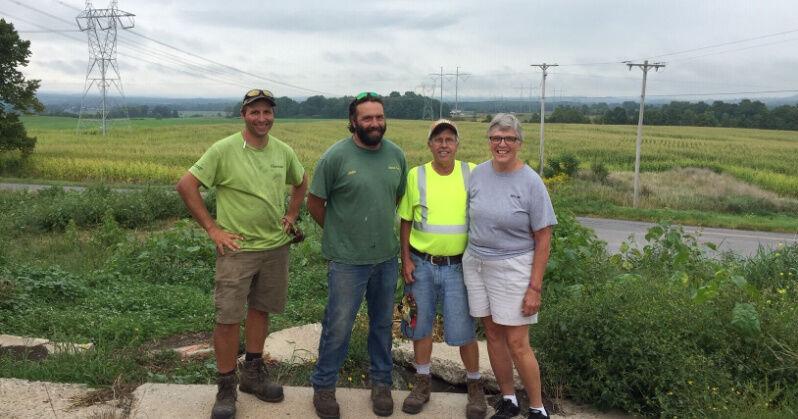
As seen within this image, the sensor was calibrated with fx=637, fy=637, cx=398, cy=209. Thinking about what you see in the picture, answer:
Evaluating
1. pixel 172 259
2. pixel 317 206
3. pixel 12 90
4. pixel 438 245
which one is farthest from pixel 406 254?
pixel 12 90

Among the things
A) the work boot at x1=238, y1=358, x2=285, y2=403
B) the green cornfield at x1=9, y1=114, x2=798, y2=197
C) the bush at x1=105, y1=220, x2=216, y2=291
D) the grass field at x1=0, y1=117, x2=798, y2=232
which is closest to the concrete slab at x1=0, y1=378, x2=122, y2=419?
the work boot at x1=238, y1=358, x2=285, y2=403

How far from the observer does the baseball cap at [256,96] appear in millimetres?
3523

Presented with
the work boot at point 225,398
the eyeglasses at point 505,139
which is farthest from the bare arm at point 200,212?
the eyeglasses at point 505,139

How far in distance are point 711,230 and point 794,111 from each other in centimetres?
5891

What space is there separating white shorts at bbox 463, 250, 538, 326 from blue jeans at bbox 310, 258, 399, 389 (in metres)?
0.51

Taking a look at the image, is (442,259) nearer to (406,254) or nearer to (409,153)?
(406,254)

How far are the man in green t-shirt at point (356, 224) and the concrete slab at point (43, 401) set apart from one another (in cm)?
127

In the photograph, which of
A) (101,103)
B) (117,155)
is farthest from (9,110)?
(101,103)

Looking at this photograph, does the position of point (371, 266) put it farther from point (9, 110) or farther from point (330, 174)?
point (9, 110)

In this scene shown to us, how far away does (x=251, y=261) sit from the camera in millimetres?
3596

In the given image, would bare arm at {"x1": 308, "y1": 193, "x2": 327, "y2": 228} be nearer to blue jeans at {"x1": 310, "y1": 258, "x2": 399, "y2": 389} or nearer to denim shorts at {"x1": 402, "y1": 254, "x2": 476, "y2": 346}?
blue jeans at {"x1": 310, "y1": 258, "x2": 399, "y2": 389}

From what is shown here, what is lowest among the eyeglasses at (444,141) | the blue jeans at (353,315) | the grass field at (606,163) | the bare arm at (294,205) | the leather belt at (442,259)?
the grass field at (606,163)

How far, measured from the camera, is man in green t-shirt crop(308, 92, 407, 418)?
11.4 ft

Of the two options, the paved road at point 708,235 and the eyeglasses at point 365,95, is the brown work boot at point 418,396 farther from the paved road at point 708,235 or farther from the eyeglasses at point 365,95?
the paved road at point 708,235
